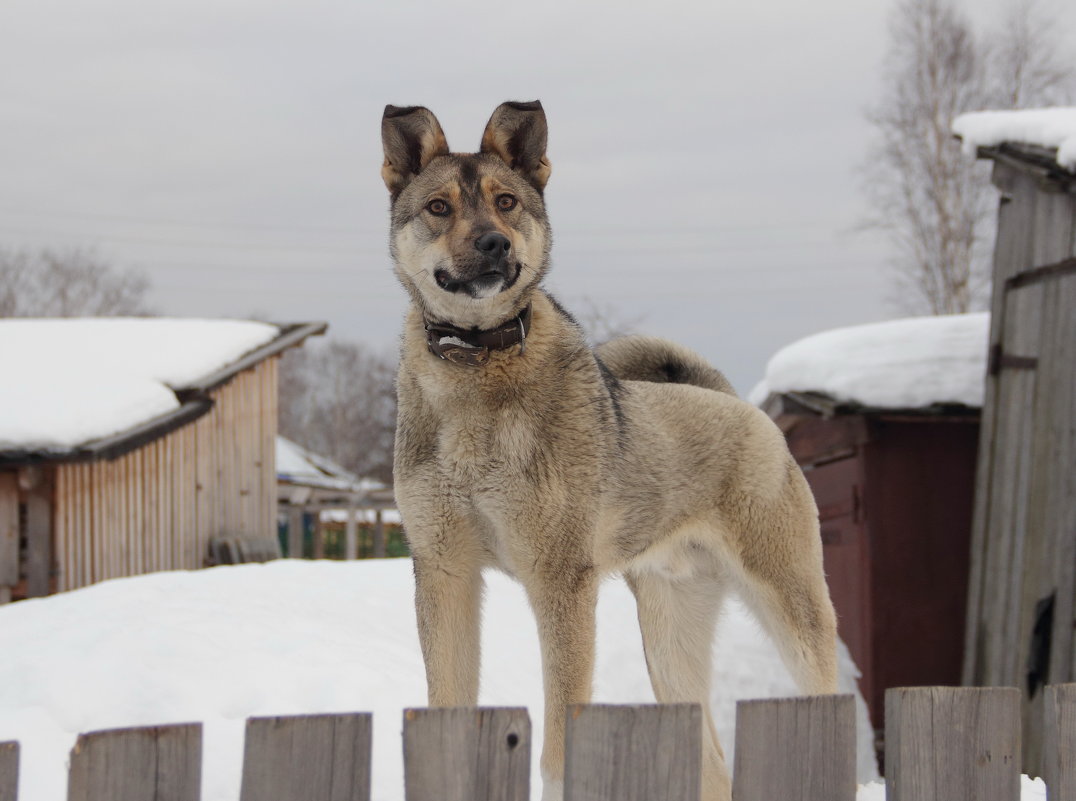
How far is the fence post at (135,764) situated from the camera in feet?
6.49

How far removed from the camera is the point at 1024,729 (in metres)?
7.44

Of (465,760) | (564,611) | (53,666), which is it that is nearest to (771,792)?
(465,760)

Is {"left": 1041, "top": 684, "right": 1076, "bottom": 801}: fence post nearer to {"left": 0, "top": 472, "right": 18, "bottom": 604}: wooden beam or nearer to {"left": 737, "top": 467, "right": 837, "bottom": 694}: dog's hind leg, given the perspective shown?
{"left": 737, "top": 467, "right": 837, "bottom": 694}: dog's hind leg

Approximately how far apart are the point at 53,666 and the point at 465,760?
349cm

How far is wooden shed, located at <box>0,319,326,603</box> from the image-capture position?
13.2m

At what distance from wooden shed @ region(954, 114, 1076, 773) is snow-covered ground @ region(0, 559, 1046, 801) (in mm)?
1904

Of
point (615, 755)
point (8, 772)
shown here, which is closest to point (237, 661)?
point (8, 772)

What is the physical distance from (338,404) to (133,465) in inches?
1602

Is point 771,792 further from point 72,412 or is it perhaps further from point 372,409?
point 372,409

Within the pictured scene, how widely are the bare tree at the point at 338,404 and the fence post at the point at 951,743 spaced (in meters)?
50.2

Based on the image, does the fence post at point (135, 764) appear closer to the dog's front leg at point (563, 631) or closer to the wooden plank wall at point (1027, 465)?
the dog's front leg at point (563, 631)

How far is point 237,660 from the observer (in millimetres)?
5176

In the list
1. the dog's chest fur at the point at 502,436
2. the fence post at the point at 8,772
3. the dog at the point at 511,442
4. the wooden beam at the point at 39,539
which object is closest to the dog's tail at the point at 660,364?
the dog at the point at 511,442

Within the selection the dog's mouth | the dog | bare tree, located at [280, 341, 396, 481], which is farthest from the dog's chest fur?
bare tree, located at [280, 341, 396, 481]
